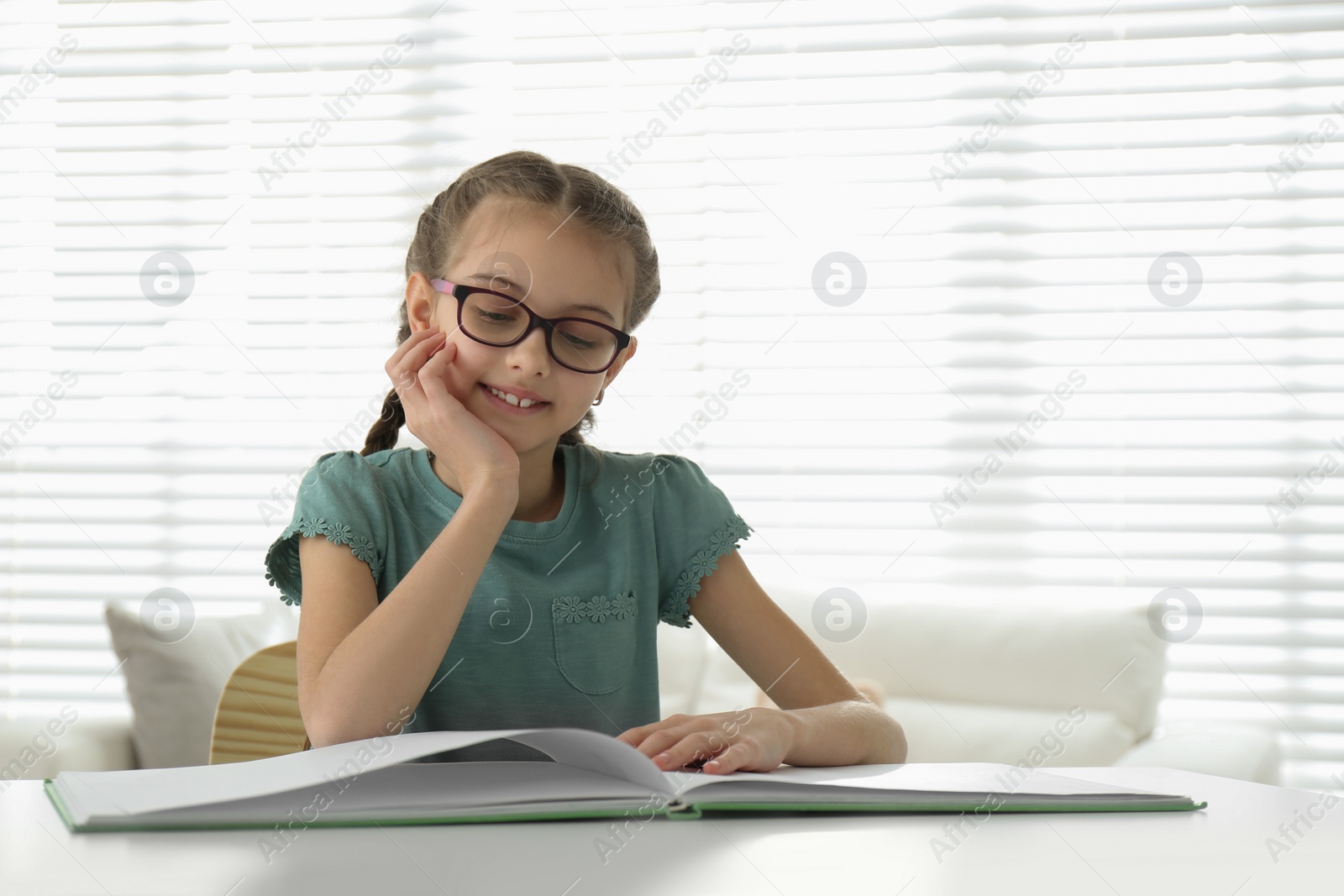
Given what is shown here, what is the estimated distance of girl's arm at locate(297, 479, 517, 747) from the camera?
79 cm

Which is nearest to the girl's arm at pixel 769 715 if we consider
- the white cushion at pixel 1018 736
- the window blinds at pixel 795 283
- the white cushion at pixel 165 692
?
the white cushion at pixel 1018 736

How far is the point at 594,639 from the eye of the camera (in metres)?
1.05

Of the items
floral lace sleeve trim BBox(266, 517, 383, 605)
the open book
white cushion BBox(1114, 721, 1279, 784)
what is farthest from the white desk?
white cushion BBox(1114, 721, 1279, 784)

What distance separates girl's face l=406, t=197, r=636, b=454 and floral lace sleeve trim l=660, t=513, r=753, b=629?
0.22m

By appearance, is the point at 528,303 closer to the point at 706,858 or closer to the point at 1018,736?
the point at 706,858

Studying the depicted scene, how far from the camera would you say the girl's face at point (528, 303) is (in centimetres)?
98

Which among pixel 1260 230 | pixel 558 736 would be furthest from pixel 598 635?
pixel 1260 230

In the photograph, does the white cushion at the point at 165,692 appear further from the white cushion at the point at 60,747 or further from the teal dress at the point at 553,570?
the teal dress at the point at 553,570

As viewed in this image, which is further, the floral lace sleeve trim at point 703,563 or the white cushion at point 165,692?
the white cushion at point 165,692

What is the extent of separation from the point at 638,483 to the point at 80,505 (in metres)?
1.86

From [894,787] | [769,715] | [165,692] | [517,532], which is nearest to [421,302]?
[517,532]

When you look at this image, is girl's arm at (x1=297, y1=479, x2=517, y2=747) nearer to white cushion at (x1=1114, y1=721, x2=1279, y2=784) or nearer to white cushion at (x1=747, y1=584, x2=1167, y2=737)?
white cushion at (x1=747, y1=584, x2=1167, y2=737)

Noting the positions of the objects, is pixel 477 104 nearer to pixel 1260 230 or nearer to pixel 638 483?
pixel 638 483

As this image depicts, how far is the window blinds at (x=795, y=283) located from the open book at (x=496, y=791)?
1583 mm
